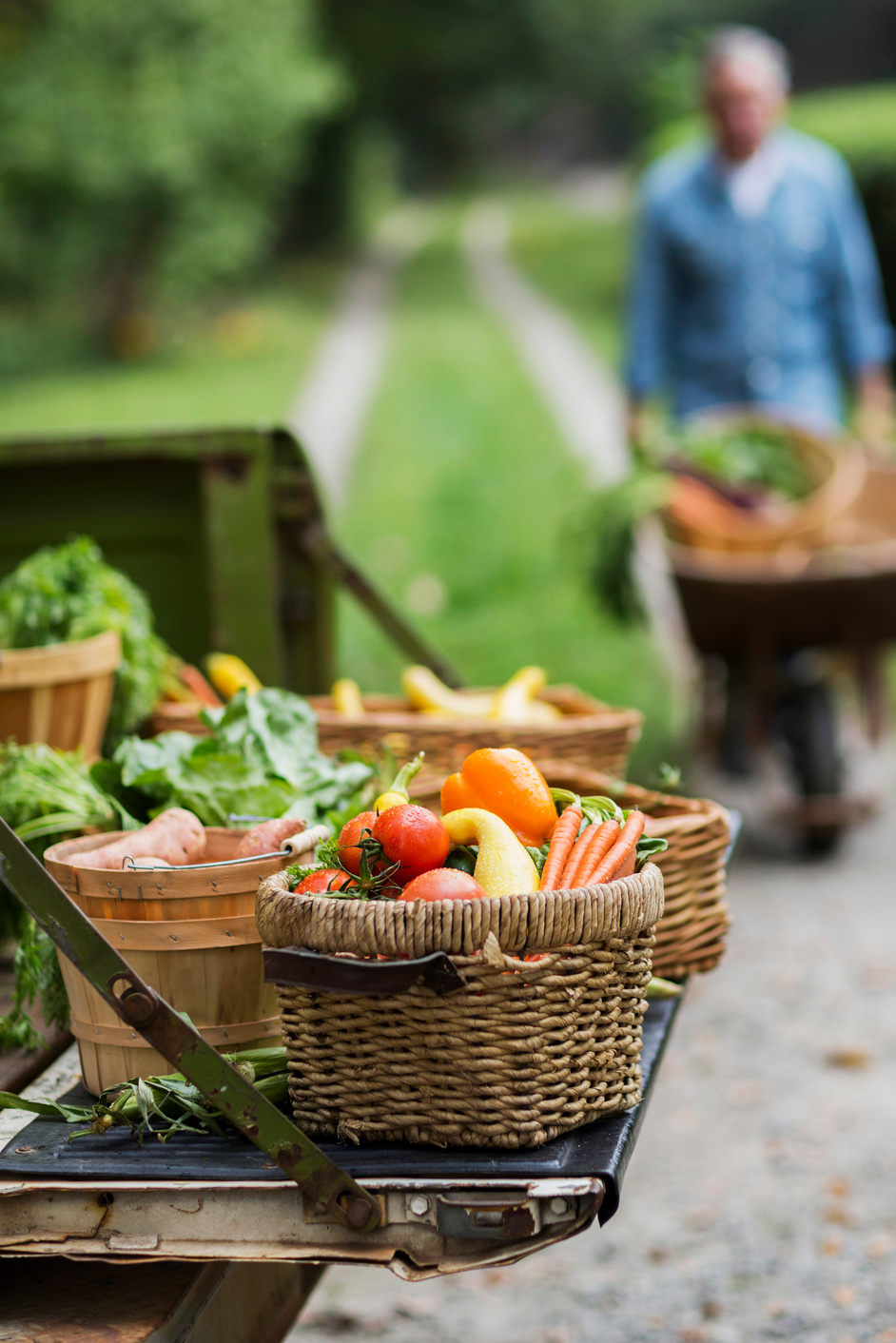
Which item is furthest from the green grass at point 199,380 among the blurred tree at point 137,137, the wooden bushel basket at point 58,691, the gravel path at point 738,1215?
the wooden bushel basket at point 58,691

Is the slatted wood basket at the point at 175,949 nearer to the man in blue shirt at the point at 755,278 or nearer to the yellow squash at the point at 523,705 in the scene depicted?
the yellow squash at the point at 523,705

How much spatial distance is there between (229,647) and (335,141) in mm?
31650

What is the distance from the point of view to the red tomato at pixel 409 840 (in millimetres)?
1832

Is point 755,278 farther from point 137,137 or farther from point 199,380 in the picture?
point 137,137

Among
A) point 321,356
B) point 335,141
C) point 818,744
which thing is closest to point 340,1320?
point 818,744

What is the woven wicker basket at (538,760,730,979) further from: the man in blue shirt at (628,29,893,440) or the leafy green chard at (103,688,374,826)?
the man in blue shirt at (628,29,893,440)

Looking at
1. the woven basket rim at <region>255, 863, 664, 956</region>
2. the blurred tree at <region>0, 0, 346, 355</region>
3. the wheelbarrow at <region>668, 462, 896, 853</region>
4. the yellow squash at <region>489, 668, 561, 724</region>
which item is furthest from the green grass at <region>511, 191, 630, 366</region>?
the woven basket rim at <region>255, 863, 664, 956</region>

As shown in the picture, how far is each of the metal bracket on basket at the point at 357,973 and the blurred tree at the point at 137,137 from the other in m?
20.7

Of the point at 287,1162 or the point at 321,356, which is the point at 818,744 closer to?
the point at 287,1162

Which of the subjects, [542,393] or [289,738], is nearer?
[289,738]

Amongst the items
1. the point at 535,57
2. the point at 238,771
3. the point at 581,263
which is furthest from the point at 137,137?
the point at 535,57

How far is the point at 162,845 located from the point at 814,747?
12.9ft

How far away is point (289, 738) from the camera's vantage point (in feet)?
8.21

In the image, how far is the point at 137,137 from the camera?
20844 mm
